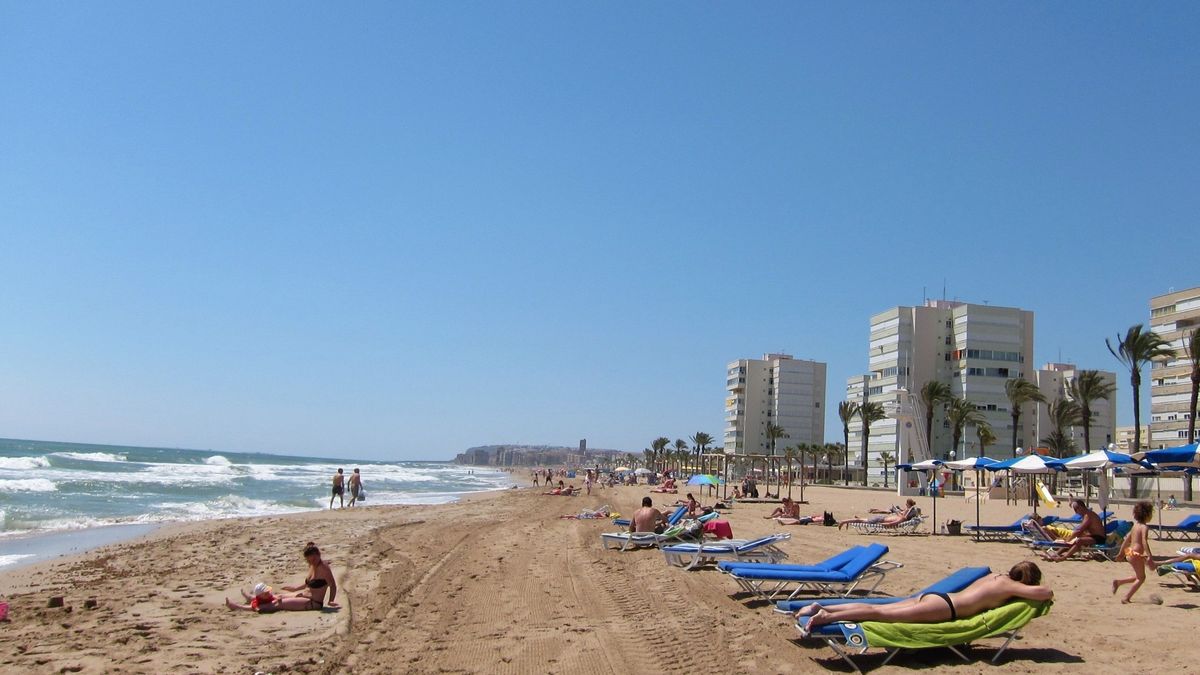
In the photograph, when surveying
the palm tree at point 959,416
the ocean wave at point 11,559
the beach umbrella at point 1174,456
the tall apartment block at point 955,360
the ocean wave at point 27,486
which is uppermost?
the tall apartment block at point 955,360

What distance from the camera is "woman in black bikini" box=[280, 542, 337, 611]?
9.57m

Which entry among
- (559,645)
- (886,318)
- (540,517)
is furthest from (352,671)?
(886,318)

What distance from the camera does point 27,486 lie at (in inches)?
1501

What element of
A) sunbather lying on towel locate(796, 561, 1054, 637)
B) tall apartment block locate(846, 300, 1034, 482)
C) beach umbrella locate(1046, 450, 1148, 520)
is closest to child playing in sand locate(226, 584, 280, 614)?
sunbather lying on towel locate(796, 561, 1054, 637)

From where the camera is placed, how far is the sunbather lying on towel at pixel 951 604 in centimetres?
667

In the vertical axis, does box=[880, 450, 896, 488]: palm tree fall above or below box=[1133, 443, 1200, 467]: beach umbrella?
below

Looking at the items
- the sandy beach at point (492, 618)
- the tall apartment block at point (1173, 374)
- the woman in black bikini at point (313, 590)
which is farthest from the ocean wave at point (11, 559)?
the tall apartment block at point (1173, 374)

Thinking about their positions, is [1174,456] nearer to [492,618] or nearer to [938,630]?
[938,630]

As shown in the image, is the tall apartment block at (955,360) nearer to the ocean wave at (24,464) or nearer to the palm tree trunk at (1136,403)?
the palm tree trunk at (1136,403)

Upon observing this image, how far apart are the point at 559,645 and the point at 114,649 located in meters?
4.00

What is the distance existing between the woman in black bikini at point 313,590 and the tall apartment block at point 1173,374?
2691 inches

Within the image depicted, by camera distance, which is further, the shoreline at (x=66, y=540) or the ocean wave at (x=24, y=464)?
the ocean wave at (x=24, y=464)

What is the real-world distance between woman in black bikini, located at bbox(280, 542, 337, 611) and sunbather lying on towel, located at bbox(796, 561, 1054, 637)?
558cm

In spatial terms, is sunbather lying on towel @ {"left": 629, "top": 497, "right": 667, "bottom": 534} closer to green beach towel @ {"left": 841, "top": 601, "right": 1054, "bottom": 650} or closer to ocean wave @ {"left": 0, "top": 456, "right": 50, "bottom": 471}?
green beach towel @ {"left": 841, "top": 601, "right": 1054, "bottom": 650}
